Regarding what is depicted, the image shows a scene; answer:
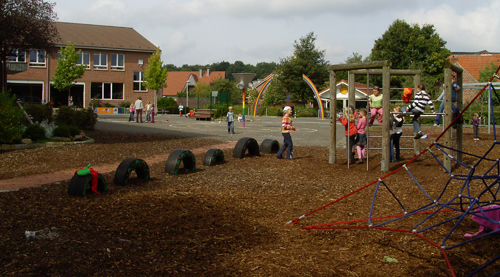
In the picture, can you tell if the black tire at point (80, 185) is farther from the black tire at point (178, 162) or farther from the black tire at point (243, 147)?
the black tire at point (243, 147)

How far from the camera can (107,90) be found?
184 ft

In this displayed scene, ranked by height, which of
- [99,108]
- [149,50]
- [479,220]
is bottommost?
Result: [479,220]

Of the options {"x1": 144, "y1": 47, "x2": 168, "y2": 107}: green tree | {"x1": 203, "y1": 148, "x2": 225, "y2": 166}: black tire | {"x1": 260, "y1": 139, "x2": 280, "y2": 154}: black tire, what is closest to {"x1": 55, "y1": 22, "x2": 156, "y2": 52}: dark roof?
{"x1": 144, "y1": 47, "x2": 168, "y2": 107}: green tree

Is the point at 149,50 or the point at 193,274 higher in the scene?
the point at 149,50

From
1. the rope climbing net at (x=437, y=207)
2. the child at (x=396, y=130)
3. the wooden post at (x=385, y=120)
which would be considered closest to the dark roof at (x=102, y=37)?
the child at (x=396, y=130)

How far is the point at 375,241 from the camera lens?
5.45 m

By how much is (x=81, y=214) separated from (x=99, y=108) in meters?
48.0

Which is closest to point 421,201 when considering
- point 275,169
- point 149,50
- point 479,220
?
point 479,220

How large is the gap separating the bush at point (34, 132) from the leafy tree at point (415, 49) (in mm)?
51098

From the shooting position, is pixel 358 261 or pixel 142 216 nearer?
pixel 358 261

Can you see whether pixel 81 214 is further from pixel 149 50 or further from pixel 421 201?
pixel 149 50

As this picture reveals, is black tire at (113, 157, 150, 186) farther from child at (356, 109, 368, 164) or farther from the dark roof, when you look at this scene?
the dark roof

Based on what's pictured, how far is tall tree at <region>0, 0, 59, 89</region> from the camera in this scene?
60.5 ft

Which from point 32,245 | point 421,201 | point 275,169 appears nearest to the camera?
point 32,245
